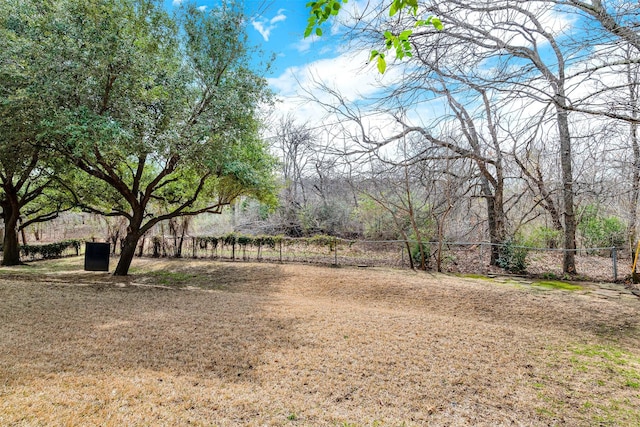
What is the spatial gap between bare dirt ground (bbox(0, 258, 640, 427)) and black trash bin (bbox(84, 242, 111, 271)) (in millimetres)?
3431

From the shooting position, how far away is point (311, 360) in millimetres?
3371

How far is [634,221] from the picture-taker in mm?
8469

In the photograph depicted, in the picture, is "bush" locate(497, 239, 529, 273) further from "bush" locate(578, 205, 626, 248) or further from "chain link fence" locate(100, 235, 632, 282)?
"bush" locate(578, 205, 626, 248)

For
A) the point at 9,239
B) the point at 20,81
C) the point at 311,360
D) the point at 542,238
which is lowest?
the point at 311,360

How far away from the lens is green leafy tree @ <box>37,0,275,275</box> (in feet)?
20.0

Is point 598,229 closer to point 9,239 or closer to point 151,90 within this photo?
point 151,90

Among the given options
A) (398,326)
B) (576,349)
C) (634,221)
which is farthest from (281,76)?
(634,221)

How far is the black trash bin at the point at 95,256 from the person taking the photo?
9961mm

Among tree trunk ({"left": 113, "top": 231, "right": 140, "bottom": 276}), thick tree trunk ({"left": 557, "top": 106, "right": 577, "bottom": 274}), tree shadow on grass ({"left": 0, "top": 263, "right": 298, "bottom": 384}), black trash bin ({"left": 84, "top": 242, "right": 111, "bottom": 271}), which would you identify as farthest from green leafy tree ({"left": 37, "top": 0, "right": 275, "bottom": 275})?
thick tree trunk ({"left": 557, "top": 106, "right": 577, "bottom": 274})

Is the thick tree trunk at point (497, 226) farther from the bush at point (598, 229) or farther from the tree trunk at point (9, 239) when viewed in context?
the tree trunk at point (9, 239)

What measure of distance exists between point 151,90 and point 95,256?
19.4ft

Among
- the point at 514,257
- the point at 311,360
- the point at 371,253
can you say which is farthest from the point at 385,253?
the point at 311,360

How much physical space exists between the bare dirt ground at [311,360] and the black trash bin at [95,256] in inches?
135

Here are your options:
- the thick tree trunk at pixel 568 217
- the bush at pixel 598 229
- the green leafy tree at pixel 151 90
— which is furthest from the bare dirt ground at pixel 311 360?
the bush at pixel 598 229
